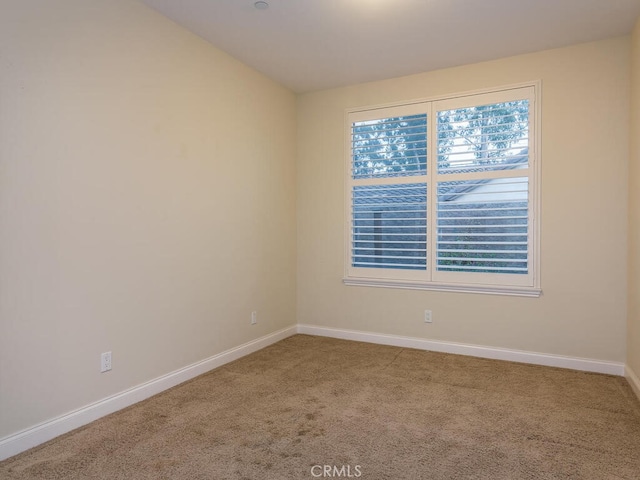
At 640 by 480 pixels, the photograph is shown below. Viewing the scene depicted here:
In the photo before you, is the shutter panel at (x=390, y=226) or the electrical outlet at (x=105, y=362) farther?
the shutter panel at (x=390, y=226)

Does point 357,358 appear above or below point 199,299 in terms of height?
below

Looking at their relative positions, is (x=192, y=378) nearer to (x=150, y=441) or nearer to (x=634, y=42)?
(x=150, y=441)

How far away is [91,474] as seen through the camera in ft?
6.19

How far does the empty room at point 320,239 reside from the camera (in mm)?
2113

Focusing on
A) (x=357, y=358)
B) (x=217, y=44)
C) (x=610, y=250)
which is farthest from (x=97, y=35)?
(x=610, y=250)

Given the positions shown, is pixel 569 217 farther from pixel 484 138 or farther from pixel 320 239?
pixel 320 239

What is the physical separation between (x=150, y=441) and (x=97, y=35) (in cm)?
240

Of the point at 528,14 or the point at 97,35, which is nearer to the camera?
the point at 97,35

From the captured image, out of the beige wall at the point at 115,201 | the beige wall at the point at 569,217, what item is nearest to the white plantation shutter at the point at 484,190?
the beige wall at the point at 569,217

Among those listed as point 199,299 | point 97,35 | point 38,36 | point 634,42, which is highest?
point 634,42

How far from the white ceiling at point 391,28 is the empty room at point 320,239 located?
0.08ft

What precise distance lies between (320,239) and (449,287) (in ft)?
4.81

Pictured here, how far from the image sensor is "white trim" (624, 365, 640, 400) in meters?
2.81

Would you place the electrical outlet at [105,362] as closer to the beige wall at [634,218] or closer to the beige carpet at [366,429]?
the beige carpet at [366,429]
